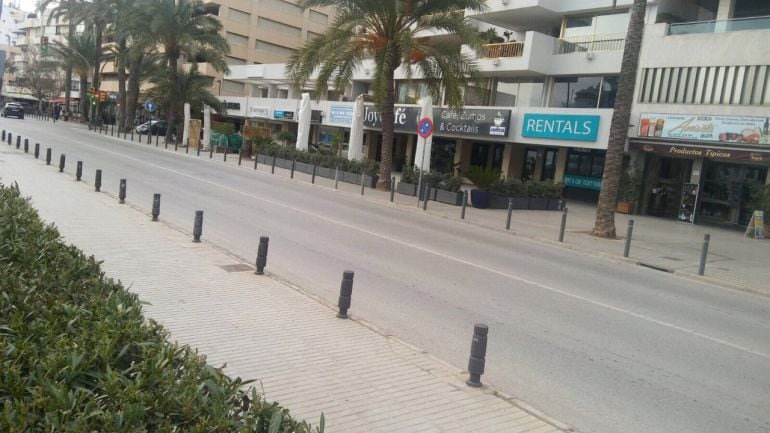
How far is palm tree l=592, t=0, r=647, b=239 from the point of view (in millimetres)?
18172

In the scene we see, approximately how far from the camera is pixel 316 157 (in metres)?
32.0

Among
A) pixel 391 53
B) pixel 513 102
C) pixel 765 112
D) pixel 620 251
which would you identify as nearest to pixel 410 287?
pixel 620 251

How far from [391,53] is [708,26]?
42.2ft

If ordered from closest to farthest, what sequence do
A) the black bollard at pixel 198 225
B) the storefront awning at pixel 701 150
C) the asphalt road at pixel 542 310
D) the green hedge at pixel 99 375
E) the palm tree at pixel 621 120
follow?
the green hedge at pixel 99 375 → the asphalt road at pixel 542 310 → the black bollard at pixel 198 225 → the palm tree at pixel 621 120 → the storefront awning at pixel 701 150

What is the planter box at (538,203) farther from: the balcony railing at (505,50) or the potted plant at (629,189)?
the balcony railing at (505,50)

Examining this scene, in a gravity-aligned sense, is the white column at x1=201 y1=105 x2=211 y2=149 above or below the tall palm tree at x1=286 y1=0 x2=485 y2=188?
below

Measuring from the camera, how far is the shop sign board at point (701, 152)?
23266 millimetres

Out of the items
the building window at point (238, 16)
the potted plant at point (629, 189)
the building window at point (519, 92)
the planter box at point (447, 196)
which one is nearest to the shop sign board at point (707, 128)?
the potted plant at point (629, 189)

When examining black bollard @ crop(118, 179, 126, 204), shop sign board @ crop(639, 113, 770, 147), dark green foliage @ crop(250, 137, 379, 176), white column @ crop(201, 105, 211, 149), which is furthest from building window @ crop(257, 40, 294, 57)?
black bollard @ crop(118, 179, 126, 204)

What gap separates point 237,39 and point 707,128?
178ft

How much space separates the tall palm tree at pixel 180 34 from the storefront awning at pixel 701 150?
3043cm

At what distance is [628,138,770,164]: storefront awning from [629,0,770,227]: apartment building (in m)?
0.04

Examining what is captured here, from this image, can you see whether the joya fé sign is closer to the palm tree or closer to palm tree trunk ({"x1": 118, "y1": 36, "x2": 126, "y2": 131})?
the palm tree

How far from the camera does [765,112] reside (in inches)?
922
